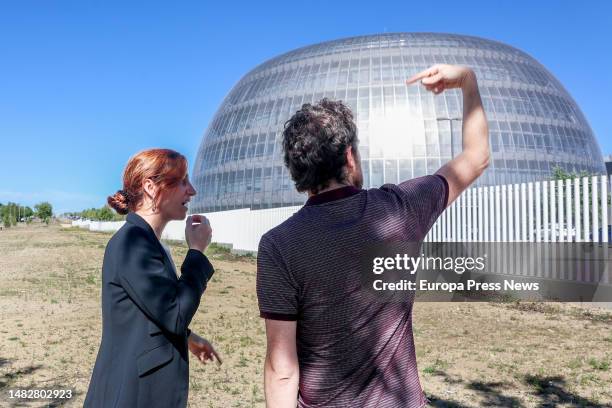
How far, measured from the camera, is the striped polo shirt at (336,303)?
6.63 ft

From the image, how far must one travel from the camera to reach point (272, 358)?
205 cm

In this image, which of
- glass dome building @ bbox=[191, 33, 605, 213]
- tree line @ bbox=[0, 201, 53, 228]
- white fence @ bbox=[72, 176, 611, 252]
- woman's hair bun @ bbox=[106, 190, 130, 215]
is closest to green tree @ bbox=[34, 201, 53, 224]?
tree line @ bbox=[0, 201, 53, 228]

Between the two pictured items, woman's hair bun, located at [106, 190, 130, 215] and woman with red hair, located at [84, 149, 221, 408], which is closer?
woman with red hair, located at [84, 149, 221, 408]

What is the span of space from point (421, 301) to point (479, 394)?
818cm

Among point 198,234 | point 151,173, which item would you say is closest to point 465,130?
point 198,234

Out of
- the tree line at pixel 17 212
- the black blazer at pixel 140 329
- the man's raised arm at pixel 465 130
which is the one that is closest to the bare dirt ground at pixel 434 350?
the black blazer at pixel 140 329

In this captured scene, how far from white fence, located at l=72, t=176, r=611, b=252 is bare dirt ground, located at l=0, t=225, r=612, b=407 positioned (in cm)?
215

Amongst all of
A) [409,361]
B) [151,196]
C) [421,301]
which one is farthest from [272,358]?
[421,301]

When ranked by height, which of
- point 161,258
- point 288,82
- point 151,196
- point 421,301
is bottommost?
point 421,301

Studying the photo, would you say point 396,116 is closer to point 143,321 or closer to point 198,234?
point 198,234

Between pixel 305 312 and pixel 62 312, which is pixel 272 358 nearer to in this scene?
pixel 305 312

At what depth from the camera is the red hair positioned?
2738 mm

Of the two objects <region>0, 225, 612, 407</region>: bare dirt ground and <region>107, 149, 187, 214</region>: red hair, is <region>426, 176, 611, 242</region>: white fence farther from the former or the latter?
<region>107, 149, 187, 214</region>: red hair

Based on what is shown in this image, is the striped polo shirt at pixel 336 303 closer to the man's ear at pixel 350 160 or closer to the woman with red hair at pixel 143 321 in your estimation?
the man's ear at pixel 350 160
